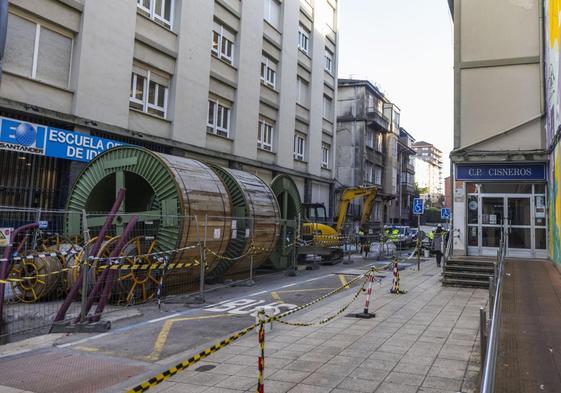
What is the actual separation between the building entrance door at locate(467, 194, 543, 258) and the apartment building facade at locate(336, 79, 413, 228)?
81.8 ft

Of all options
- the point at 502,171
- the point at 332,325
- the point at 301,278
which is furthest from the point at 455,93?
the point at 332,325

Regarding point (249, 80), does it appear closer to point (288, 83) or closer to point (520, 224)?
point (288, 83)

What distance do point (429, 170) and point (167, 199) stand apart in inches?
5976

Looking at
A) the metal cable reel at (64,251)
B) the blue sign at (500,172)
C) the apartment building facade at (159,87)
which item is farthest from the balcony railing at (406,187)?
the metal cable reel at (64,251)

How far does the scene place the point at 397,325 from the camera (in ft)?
27.5

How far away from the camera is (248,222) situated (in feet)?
45.4

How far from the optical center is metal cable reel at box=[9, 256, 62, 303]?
966cm

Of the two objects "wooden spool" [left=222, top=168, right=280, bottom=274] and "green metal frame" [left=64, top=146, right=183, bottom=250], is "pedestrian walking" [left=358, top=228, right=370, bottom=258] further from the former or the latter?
"green metal frame" [left=64, top=146, right=183, bottom=250]

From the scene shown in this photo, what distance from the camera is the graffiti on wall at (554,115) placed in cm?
1259

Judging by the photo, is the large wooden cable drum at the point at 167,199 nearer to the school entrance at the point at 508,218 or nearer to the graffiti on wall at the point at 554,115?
the graffiti on wall at the point at 554,115

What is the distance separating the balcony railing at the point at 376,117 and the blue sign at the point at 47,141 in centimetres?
3492

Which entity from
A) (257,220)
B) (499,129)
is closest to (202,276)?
(257,220)

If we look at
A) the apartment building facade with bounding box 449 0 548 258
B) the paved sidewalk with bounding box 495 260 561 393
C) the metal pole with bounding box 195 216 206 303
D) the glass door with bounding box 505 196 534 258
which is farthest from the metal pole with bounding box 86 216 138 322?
the glass door with bounding box 505 196 534 258

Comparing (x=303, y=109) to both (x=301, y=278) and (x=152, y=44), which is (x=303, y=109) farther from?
(x=301, y=278)
